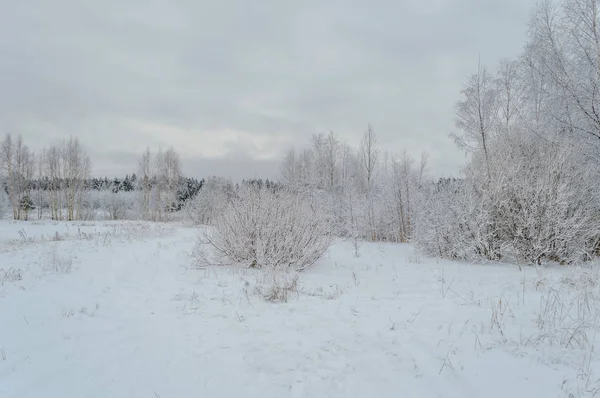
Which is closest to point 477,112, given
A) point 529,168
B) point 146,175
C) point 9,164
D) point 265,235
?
point 529,168

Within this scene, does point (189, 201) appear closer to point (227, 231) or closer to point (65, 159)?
point (65, 159)

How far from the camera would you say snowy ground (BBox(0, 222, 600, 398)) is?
2709 mm

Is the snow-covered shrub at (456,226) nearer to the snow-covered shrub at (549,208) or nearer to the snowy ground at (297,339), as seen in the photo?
the snow-covered shrub at (549,208)

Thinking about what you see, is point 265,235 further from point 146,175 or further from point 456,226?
point 146,175

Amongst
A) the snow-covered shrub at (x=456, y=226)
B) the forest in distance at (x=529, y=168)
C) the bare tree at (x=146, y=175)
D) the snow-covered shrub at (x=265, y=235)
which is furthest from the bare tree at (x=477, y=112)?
the bare tree at (x=146, y=175)

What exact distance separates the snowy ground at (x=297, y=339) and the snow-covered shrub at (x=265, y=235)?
1.77 meters

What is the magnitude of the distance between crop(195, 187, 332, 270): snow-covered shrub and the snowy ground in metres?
1.77

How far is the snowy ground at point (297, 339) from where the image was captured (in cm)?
271

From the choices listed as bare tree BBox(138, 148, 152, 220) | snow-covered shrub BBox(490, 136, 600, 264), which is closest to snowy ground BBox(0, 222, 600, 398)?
snow-covered shrub BBox(490, 136, 600, 264)

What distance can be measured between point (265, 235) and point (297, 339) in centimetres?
467

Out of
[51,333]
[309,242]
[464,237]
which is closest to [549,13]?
[464,237]

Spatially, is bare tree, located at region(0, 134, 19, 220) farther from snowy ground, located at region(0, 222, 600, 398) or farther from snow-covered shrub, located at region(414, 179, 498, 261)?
snow-covered shrub, located at region(414, 179, 498, 261)

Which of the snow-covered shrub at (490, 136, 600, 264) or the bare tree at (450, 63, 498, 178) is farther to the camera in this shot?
the bare tree at (450, 63, 498, 178)

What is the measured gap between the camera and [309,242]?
863 cm
